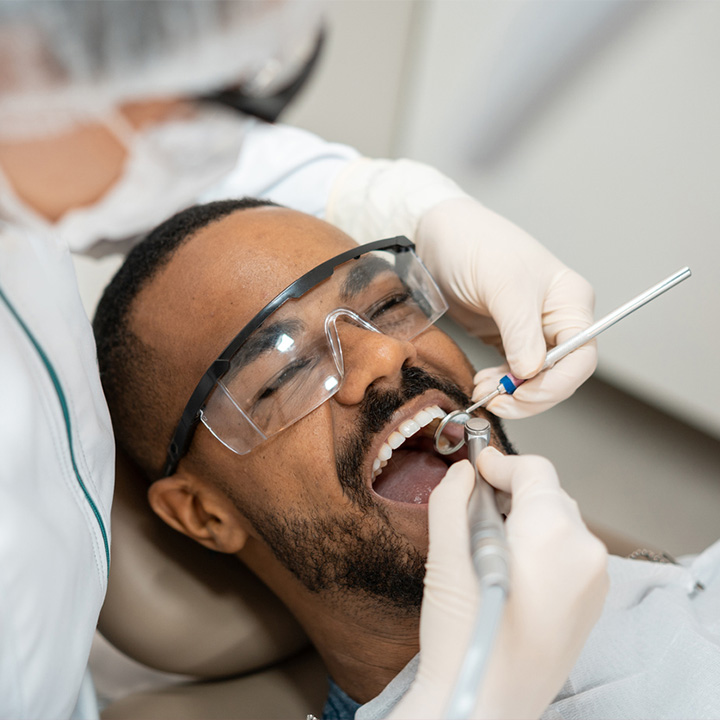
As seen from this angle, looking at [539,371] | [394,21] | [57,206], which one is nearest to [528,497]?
[539,371]

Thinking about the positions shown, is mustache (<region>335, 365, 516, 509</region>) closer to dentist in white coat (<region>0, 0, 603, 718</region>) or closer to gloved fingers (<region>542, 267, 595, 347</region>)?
dentist in white coat (<region>0, 0, 603, 718</region>)

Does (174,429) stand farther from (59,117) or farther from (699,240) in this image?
(699,240)

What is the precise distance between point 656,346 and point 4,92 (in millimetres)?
2047

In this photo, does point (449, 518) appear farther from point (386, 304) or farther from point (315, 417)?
point (386, 304)

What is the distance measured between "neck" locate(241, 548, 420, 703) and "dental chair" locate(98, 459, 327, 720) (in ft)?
0.42

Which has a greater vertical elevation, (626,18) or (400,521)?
(626,18)

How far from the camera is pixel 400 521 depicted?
3.51 feet

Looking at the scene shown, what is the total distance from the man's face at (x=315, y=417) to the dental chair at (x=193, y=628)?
0.80 feet

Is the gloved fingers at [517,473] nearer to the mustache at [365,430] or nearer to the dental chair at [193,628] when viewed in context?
the mustache at [365,430]

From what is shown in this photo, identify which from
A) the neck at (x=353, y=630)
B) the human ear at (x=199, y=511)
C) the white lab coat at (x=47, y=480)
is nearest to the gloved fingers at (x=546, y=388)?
the neck at (x=353, y=630)

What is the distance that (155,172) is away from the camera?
25.5 inches

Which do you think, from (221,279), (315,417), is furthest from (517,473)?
(221,279)

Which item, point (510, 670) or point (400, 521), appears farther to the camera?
point (400, 521)

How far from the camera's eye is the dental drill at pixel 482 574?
54cm
